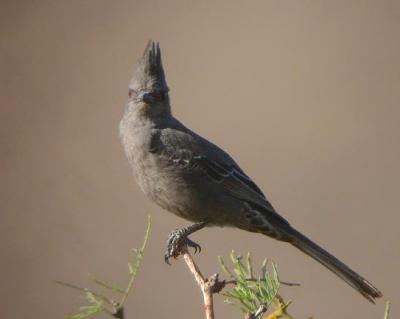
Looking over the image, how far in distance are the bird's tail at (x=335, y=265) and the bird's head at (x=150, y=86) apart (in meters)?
1.14

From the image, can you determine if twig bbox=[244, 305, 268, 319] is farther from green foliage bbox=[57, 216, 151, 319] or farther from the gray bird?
the gray bird

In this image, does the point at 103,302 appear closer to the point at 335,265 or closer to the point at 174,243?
the point at 174,243

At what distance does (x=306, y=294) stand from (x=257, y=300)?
5.82 metres

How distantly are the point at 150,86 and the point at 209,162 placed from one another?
62 centimetres

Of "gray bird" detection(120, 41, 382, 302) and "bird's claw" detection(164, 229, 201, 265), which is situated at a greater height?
"gray bird" detection(120, 41, 382, 302)

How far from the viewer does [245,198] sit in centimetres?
504

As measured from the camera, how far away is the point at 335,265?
4.71m

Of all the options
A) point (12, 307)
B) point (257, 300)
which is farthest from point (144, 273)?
point (257, 300)

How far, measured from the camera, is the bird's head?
4656 millimetres

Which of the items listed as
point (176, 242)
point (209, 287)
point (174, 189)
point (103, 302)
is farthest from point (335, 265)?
point (103, 302)

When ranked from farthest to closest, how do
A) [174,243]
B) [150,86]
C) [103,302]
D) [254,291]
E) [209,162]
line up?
[209,162]
[150,86]
[174,243]
[254,291]
[103,302]

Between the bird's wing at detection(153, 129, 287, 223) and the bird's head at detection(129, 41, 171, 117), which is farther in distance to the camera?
the bird's wing at detection(153, 129, 287, 223)

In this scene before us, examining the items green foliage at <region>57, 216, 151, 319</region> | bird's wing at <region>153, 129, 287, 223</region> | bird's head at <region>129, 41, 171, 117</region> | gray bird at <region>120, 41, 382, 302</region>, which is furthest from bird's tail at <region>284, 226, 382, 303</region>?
green foliage at <region>57, 216, 151, 319</region>

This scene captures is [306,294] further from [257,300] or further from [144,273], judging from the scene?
[257,300]
